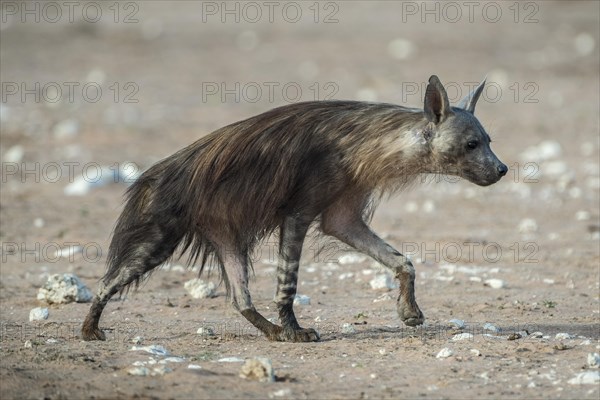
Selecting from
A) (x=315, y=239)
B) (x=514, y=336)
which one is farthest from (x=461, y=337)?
(x=315, y=239)

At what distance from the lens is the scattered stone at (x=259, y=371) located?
5.66 metres

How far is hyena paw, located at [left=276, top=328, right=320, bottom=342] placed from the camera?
680 cm

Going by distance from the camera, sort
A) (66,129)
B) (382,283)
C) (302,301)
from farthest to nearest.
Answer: (66,129) < (382,283) < (302,301)

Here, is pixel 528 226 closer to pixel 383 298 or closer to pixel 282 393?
pixel 383 298

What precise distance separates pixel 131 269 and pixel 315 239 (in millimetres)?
1152

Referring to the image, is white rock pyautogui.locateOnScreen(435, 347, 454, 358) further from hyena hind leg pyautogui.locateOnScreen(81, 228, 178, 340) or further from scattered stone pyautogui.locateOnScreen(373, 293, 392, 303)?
scattered stone pyautogui.locateOnScreen(373, 293, 392, 303)

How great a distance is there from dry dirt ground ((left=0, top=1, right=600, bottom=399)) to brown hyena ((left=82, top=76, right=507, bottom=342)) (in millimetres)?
371

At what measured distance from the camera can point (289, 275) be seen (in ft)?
22.6

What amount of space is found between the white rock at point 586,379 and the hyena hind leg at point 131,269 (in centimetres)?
244

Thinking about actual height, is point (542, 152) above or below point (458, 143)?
below

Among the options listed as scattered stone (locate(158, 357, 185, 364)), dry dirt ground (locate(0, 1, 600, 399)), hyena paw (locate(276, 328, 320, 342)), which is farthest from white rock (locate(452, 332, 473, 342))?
scattered stone (locate(158, 357, 185, 364))

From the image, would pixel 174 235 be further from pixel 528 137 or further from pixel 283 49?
pixel 283 49

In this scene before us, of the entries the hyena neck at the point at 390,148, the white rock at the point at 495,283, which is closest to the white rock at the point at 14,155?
the white rock at the point at 495,283

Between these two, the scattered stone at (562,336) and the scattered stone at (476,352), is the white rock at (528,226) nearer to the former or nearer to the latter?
the scattered stone at (562,336)
